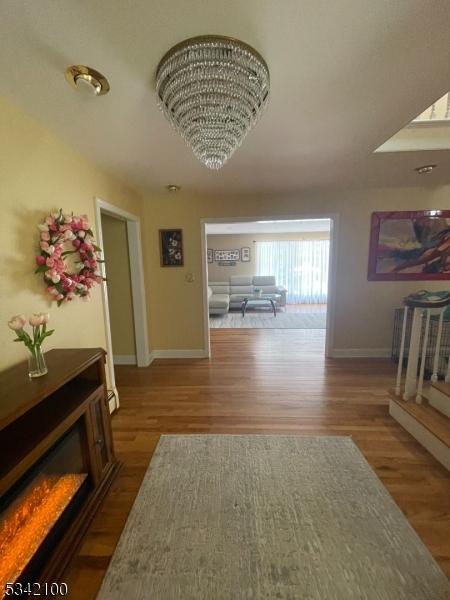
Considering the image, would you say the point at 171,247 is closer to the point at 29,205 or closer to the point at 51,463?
the point at 29,205

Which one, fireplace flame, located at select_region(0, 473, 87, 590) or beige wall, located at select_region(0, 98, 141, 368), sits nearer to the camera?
fireplace flame, located at select_region(0, 473, 87, 590)

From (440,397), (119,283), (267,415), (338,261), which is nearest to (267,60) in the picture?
(267,415)

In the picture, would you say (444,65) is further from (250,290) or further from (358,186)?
(250,290)

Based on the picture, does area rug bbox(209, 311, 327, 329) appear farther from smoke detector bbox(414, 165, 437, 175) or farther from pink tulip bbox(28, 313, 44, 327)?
pink tulip bbox(28, 313, 44, 327)

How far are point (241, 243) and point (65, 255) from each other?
21.5 ft

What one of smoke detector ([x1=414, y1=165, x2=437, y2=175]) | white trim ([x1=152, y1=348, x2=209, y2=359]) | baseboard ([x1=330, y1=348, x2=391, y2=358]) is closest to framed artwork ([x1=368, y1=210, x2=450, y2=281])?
smoke detector ([x1=414, y1=165, x2=437, y2=175])

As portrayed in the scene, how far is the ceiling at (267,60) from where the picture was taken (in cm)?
87

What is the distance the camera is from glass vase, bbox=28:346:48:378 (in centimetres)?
122

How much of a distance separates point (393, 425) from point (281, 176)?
2.55 meters

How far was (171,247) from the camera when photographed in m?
3.44

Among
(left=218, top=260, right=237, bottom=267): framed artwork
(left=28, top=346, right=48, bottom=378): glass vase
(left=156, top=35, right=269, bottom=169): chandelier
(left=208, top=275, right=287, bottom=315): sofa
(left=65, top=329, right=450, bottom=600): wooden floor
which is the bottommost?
(left=65, top=329, right=450, bottom=600): wooden floor

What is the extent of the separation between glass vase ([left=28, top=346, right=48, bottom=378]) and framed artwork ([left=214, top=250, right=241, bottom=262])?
6937 mm

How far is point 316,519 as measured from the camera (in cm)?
133

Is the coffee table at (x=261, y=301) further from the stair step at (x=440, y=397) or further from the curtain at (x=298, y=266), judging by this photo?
the stair step at (x=440, y=397)
